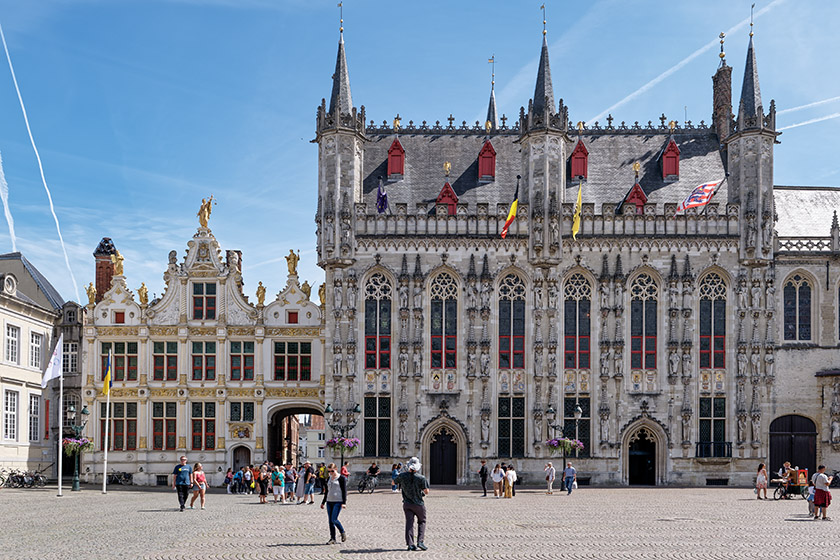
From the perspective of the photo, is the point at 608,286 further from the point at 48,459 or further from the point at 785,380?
the point at 48,459

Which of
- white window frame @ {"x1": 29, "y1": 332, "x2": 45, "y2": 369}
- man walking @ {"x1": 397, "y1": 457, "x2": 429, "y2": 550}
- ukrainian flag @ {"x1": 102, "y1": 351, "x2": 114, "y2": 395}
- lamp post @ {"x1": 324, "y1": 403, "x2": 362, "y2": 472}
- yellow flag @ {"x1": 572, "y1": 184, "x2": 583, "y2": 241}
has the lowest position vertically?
lamp post @ {"x1": 324, "y1": 403, "x2": 362, "y2": 472}

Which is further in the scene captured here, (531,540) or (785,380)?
(785,380)

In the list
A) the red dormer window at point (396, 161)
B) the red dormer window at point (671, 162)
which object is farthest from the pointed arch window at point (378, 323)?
the red dormer window at point (671, 162)

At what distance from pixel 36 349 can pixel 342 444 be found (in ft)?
66.4

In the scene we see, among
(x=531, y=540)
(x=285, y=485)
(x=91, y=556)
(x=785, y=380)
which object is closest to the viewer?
(x=91, y=556)

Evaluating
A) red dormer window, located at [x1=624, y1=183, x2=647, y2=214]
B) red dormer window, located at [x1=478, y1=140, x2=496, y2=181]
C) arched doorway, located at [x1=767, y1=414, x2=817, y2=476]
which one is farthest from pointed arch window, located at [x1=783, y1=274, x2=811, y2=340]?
red dormer window, located at [x1=478, y1=140, x2=496, y2=181]

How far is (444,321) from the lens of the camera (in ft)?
194

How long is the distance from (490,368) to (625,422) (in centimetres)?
804

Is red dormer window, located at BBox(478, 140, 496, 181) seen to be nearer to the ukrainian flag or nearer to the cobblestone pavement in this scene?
the ukrainian flag

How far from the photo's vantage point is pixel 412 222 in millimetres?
59375

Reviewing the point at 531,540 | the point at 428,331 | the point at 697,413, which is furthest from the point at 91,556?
the point at 697,413

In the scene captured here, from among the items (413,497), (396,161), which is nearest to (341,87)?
(396,161)

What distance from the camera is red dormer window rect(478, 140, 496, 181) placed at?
63000 mm

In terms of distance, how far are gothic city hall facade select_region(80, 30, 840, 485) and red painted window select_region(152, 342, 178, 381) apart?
0.16 meters
